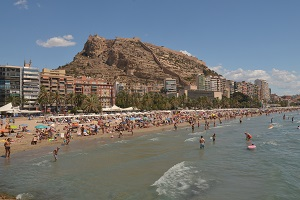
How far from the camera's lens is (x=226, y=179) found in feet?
55.9

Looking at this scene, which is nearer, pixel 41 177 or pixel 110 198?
pixel 110 198

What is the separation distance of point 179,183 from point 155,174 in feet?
8.53

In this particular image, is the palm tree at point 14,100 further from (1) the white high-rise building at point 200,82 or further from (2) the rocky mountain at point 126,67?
(1) the white high-rise building at point 200,82

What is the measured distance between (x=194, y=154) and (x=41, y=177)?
13271 mm

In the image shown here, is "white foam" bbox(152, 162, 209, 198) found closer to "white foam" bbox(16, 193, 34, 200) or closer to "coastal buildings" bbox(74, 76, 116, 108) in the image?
"white foam" bbox(16, 193, 34, 200)

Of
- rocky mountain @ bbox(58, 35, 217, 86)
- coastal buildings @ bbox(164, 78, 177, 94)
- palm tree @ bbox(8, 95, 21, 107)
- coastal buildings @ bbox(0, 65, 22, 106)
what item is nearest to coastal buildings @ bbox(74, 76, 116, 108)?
coastal buildings @ bbox(0, 65, 22, 106)

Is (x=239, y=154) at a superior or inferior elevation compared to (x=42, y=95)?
inferior

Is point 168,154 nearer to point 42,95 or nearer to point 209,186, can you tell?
point 209,186

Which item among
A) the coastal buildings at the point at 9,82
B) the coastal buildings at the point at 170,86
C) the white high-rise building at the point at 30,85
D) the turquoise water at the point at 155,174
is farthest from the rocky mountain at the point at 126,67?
the turquoise water at the point at 155,174

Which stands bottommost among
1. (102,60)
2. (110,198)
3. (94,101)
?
(110,198)

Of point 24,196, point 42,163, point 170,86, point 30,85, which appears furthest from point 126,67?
point 24,196

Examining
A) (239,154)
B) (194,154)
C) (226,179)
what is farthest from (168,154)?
(226,179)

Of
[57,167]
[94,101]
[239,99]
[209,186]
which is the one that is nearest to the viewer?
[209,186]

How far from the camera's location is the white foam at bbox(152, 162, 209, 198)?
14.7 meters
